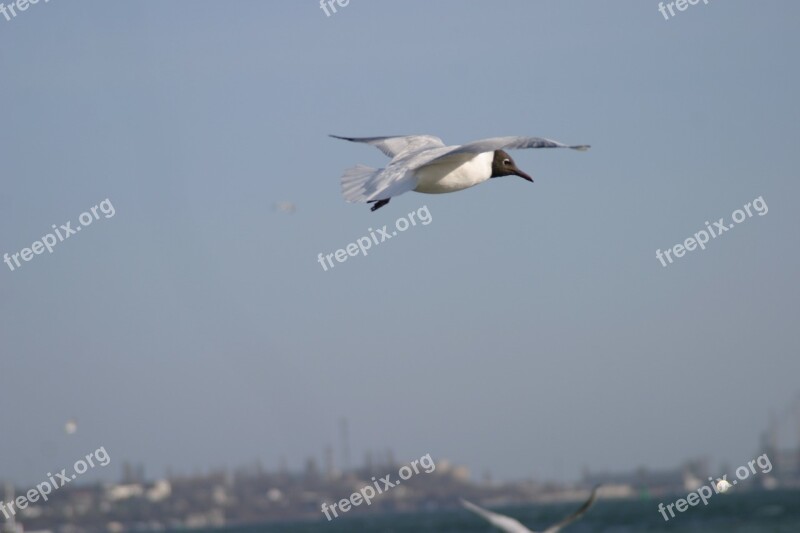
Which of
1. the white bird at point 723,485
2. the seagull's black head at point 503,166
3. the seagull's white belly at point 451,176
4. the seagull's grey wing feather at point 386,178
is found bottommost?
the white bird at point 723,485

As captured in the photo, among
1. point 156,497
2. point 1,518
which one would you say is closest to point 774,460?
point 156,497

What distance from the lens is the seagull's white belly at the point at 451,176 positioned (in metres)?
16.5

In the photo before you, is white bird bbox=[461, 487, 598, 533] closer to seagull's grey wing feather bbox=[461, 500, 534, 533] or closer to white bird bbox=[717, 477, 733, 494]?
seagull's grey wing feather bbox=[461, 500, 534, 533]

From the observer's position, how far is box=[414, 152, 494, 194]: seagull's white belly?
16547 mm

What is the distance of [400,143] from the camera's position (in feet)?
60.1

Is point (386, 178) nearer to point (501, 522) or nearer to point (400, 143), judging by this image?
point (400, 143)

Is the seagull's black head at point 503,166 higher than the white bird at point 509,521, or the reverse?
the seagull's black head at point 503,166

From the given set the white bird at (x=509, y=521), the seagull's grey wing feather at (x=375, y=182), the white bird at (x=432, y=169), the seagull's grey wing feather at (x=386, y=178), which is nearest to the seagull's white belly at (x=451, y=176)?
the white bird at (x=432, y=169)

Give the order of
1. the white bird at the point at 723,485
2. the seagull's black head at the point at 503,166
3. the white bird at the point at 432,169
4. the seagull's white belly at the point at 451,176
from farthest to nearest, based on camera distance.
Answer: the seagull's black head at the point at 503,166
the seagull's white belly at the point at 451,176
the white bird at the point at 432,169
the white bird at the point at 723,485

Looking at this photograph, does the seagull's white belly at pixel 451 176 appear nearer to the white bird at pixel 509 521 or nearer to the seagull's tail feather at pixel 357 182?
the seagull's tail feather at pixel 357 182

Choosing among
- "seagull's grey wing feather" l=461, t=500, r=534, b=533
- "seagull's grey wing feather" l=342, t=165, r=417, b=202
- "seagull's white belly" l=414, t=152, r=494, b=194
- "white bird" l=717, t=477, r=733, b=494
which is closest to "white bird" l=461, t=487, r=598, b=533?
"seagull's grey wing feather" l=461, t=500, r=534, b=533

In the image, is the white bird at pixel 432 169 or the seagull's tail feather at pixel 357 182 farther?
the white bird at pixel 432 169

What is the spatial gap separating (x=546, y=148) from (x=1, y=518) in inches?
3812

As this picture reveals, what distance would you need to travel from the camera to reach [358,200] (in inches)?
602
